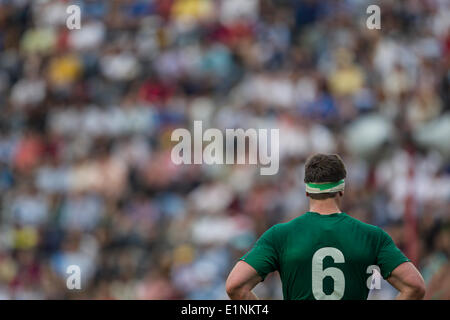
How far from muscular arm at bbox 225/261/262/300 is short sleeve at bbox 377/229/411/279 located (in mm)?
555

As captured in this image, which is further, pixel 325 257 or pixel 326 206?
pixel 326 206

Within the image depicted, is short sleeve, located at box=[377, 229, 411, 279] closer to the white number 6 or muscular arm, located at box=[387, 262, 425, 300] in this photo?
muscular arm, located at box=[387, 262, 425, 300]

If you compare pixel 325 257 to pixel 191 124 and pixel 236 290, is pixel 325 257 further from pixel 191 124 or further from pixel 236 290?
pixel 191 124

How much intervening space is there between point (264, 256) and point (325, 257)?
0.90 feet

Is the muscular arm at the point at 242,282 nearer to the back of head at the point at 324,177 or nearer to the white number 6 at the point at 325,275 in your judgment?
the white number 6 at the point at 325,275

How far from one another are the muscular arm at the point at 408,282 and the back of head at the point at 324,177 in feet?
1.47

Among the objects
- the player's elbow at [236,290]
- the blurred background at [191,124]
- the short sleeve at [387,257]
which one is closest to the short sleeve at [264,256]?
the player's elbow at [236,290]

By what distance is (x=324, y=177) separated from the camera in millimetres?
3912

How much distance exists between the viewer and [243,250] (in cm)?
926

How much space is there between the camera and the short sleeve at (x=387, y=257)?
384 cm

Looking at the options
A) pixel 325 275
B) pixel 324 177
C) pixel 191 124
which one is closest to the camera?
pixel 325 275

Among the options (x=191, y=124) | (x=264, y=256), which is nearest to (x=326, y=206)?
(x=264, y=256)

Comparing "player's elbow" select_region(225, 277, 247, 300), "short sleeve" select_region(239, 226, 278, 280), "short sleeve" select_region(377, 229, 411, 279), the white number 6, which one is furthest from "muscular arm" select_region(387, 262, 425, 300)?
"player's elbow" select_region(225, 277, 247, 300)
